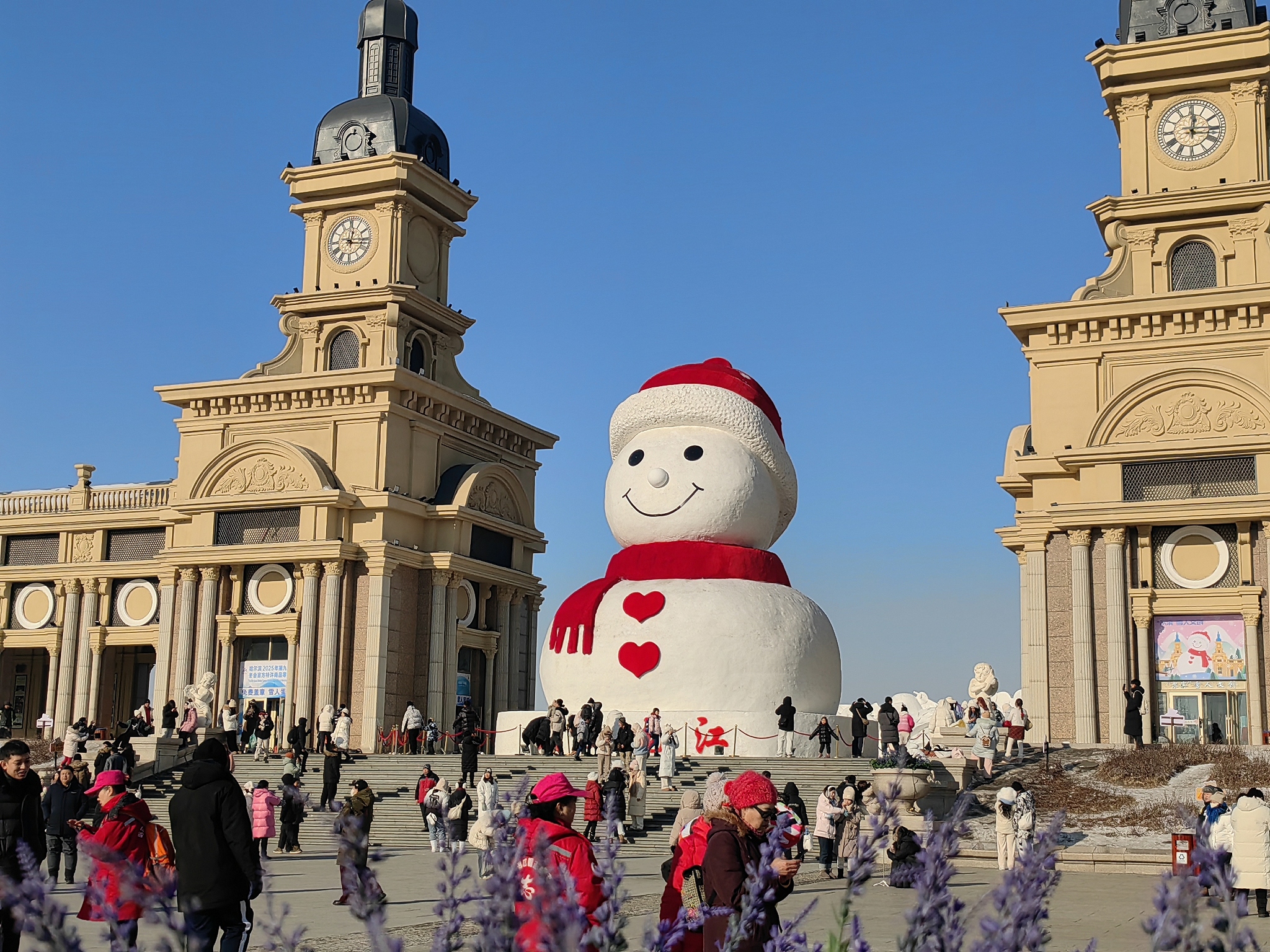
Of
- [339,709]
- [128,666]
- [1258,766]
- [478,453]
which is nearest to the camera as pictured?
[1258,766]

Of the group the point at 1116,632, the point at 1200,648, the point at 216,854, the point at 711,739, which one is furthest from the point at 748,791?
the point at 1200,648

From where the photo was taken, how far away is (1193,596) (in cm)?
3222

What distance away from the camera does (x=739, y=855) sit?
570 centimetres

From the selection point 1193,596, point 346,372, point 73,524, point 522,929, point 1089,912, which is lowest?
point 1089,912

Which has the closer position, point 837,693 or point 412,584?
point 837,693

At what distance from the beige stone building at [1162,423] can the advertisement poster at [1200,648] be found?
31mm

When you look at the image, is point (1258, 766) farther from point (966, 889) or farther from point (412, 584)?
point (412, 584)

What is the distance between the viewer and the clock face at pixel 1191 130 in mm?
35875

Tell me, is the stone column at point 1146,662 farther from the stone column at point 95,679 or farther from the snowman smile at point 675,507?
the stone column at point 95,679

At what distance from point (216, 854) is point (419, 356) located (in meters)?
36.5

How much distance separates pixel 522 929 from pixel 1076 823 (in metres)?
19.6

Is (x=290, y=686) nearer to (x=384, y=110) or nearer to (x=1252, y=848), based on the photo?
(x=384, y=110)

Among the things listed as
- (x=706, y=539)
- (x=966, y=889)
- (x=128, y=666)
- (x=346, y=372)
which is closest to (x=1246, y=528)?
(x=706, y=539)

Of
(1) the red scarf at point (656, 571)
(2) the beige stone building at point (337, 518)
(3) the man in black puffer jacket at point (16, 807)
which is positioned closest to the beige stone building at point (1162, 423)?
(1) the red scarf at point (656, 571)
